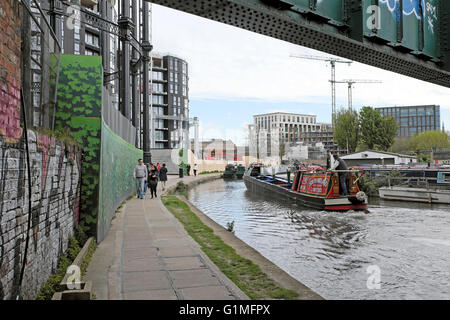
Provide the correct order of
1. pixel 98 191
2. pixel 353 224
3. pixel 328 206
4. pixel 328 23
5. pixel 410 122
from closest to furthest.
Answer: pixel 328 23, pixel 98 191, pixel 353 224, pixel 328 206, pixel 410 122

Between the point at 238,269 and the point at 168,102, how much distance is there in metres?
73.1

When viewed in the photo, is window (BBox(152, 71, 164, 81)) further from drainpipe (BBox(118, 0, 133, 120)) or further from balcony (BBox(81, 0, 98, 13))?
drainpipe (BBox(118, 0, 133, 120))

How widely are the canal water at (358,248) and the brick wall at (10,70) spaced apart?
17.0 feet

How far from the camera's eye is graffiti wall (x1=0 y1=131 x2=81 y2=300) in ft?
10.6

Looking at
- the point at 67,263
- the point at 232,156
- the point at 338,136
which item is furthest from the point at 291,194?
the point at 232,156

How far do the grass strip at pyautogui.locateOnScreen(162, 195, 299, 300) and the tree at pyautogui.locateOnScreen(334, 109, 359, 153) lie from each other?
52713 millimetres

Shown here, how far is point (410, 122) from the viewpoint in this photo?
137625 millimetres

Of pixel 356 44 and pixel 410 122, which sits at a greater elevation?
pixel 410 122

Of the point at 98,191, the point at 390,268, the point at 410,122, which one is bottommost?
the point at 390,268

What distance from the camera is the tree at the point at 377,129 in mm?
54219

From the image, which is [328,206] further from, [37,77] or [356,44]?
A: [37,77]

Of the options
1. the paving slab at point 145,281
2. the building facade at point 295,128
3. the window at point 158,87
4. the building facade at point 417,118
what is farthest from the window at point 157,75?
the building facade at point 417,118

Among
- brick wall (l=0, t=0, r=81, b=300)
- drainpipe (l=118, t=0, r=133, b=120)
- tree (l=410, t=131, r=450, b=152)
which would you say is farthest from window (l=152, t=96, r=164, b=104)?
brick wall (l=0, t=0, r=81, b=300)
